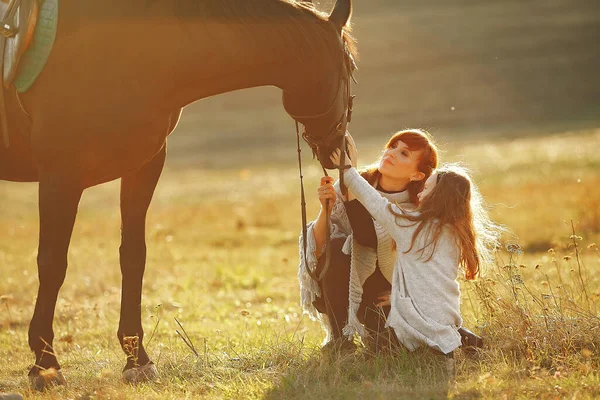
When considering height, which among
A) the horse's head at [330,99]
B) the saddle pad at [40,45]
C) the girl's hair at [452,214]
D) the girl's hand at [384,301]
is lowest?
the girl's hand at [384,301]

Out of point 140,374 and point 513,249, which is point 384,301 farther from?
point 140,374

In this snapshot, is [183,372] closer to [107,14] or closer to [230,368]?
[230,368]

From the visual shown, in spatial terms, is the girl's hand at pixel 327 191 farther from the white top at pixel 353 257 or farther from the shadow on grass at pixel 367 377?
the shadow on grass at pixel 367 377

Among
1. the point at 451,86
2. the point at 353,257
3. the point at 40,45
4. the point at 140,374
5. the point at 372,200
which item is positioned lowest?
the point at 140,374

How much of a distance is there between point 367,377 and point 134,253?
186 cm

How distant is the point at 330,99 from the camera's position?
15.7 ft

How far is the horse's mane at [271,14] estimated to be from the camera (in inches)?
180

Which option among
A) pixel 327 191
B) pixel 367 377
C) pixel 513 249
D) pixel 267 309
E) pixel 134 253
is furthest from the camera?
pixel 267 309

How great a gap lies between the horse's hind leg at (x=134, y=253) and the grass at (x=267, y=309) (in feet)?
0.63

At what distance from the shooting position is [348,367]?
4.86 meters

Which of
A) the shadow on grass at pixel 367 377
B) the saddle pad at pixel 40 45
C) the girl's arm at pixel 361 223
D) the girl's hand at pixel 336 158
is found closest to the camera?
the shadow on grass at pixel 367 377

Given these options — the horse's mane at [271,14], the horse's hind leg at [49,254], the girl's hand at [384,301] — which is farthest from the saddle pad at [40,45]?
the girl's hand at [384,301]

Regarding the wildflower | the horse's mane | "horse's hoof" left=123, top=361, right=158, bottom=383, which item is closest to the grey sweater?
the wildflower

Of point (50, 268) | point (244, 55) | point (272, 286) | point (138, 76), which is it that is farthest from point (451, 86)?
point (50, 268)
